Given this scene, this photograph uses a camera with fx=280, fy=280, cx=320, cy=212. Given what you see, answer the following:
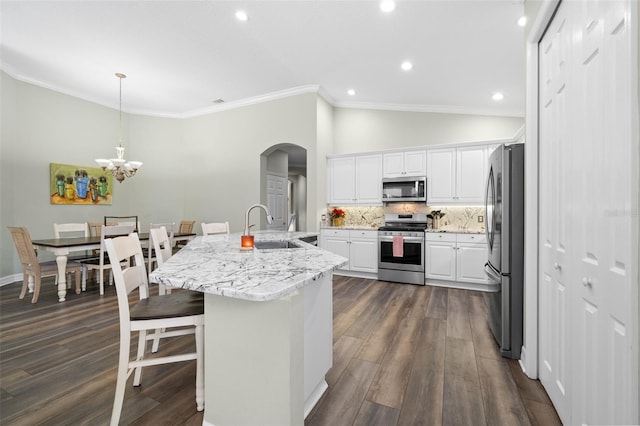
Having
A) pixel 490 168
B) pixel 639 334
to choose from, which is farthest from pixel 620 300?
pixel 490 168

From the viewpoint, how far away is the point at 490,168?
8.65 ft

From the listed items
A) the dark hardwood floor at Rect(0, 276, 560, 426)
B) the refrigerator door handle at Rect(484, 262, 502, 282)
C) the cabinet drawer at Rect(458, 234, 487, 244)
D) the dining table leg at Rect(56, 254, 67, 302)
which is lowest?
the dark hardwood floor at Rect(0, 276, 560, 426)

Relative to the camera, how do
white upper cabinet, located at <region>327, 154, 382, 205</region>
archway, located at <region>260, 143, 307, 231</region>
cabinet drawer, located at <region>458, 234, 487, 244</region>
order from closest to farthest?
cabinet drawer, located at <region>458, 234, 487, 244</region>, white upper cabinet, located at <region>327, 154, 382, 205</region>, archway, located at <region>260, 143, 307, 231</region>

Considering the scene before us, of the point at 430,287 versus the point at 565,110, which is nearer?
the point at 565,110

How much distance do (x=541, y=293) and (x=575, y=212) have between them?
0.79 metres

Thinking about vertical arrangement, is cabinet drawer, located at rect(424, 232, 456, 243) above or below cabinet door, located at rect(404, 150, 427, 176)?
below

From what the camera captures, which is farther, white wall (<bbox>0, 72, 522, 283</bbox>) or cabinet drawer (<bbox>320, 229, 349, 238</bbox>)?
cabinet drawer (<bbox>320, 229, 349, 238</bbox>)

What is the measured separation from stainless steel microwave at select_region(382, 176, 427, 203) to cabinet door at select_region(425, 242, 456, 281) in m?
0.83

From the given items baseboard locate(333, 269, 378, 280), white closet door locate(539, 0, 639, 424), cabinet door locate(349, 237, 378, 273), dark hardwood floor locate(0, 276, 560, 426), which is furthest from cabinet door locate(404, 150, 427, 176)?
white closet door locate(539, 0, 639, 424)

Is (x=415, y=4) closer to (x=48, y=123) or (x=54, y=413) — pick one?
(x=54, y=413)

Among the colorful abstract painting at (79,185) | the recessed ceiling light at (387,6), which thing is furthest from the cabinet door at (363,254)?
the colorful abstract painting at (79,185)

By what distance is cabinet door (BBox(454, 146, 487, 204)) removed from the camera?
435 centimetres

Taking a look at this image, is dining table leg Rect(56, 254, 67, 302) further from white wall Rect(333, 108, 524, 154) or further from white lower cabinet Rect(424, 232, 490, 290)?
white lower cabinet Rect(424, 232, 490, 290)

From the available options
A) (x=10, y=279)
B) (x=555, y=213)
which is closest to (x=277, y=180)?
(x=10, y=279)
